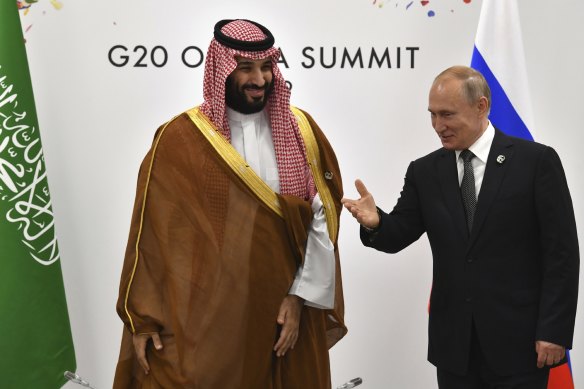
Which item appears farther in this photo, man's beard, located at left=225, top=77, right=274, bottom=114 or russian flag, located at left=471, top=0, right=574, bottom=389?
russian flag, located at left=471, top=0, right=574, bottom=389

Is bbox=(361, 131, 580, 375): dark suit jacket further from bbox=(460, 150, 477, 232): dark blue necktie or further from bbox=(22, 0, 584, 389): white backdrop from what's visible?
bbox=(22, 0, 584, 389): white backdrop

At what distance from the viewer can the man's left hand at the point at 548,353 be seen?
2.84 metres

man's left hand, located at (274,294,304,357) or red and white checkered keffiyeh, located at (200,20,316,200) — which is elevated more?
red and white checkered keffiyeh, located at (200,20,316,200)

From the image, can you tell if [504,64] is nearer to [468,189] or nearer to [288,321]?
[468,189]

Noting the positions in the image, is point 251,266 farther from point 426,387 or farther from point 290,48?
point 426,387

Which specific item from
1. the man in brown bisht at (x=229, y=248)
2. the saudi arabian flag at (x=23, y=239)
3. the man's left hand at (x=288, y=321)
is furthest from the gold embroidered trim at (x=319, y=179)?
the saudi arabian flag at (x=23, y=239)

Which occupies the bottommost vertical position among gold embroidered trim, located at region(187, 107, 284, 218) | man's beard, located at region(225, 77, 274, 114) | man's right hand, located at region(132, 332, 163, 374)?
man's right hand, located at region(132, 332, 163, 374)

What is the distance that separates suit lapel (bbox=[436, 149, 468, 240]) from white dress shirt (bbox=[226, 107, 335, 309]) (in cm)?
45

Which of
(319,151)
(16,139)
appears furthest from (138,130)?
(319,151)

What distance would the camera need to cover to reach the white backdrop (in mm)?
4129

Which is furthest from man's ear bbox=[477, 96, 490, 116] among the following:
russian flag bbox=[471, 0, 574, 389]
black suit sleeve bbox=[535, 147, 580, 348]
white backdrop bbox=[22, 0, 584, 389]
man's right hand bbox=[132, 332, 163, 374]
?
man's right hand bbox=[132, 332, 163, 374]

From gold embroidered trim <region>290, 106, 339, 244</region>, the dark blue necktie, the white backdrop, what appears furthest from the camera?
the white backdrop

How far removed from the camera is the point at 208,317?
9.58 feet

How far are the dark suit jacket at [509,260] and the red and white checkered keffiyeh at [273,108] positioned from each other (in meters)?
0.52
